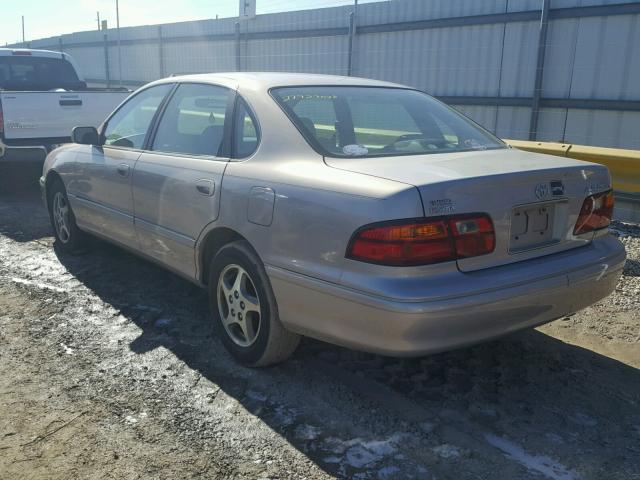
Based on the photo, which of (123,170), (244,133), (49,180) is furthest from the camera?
(49,180)

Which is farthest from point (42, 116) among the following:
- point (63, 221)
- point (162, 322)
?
point (162, 322)

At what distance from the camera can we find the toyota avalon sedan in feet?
9.03

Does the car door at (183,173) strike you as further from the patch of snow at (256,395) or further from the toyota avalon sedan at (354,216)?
the patch of snow at (256,395)

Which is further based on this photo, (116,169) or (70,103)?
(70,103)

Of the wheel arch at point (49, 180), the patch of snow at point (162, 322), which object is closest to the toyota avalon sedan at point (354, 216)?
the patch of snow at point (162, 322)

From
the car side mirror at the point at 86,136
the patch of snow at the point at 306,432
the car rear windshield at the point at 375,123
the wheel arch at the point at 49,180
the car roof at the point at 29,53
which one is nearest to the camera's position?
the patch of snow at the point at 306,432

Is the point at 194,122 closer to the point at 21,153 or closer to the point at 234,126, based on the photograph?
the point at 234,126

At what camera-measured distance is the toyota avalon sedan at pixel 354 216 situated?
108 inches

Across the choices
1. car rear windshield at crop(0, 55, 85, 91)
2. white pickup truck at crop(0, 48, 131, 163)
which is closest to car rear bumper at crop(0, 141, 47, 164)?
white pickup truck at crop(0, 48, 131, 163)

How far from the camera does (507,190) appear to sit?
9.63ft

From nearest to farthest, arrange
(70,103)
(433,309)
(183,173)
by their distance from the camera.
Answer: (433,309), (183,173), (70,103)

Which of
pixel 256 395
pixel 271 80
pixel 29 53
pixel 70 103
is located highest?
pixel 29 53

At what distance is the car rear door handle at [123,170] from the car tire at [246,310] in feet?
4.12

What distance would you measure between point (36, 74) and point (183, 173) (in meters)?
7.31
